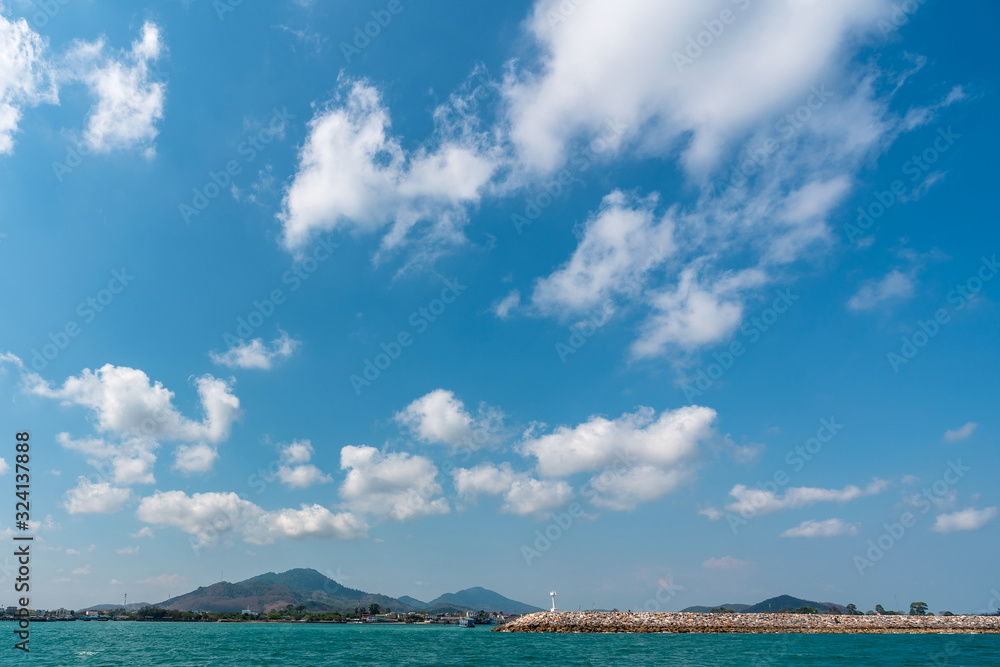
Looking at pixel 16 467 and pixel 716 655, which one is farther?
pixel 716 655

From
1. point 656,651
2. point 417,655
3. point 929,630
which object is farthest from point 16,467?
point 929,630

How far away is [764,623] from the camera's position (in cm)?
11094

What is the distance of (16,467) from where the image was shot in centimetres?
3027

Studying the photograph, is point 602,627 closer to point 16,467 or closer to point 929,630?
point 929,630

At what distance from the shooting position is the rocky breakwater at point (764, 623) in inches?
4168

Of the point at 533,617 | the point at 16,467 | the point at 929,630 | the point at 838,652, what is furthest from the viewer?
the point at 533,617

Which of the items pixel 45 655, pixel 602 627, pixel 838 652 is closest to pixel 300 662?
pixel 45 655

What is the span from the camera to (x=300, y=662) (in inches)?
2258

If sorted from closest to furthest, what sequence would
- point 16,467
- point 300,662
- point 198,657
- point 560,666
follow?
1. point 16,467
2. point 560,666
3. point 300,662
4. point 198,657

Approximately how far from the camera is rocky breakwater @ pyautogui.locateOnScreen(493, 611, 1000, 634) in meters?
106

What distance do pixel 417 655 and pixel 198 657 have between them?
25897 mm

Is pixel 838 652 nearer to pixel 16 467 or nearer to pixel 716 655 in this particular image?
pixel 716 655

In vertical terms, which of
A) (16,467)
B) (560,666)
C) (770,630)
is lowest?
(770,630)

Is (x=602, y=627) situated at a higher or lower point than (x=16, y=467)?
lower
